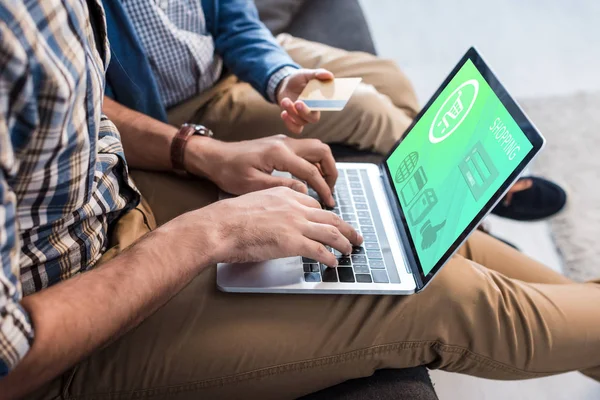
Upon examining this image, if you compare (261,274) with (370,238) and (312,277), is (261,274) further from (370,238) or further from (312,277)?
(370,238)

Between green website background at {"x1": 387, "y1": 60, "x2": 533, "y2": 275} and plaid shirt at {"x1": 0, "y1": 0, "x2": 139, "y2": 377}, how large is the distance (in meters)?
0.45

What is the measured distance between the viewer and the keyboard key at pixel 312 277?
77cm


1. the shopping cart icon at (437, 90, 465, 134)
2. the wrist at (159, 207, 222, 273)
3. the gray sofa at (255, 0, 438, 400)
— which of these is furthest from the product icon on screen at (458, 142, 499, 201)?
the gray sofa at (255, 0, 438, 400)

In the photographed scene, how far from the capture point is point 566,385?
1257 mm

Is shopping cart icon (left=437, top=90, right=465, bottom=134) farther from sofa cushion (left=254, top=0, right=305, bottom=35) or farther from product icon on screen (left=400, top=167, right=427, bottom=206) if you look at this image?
sofa cushion (left=254, top=0, right=305, bottom=35)

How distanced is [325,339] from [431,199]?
26 centimetres

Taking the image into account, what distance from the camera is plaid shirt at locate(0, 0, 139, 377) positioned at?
0.52m

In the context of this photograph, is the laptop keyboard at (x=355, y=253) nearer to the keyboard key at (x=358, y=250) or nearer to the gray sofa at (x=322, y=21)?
the keyboard key at (x=358, y=250)

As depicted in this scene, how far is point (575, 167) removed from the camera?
1.79 meters

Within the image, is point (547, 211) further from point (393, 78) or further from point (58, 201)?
point (58, 201)

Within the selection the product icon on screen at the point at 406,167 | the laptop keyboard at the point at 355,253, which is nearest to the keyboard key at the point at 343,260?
the laptop keyboard at the point at 355,253

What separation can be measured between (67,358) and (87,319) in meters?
0.04

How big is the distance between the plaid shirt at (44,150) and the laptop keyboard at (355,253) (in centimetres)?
31

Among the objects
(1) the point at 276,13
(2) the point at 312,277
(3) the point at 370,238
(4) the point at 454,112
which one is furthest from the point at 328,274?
(1) the point at 276,13
